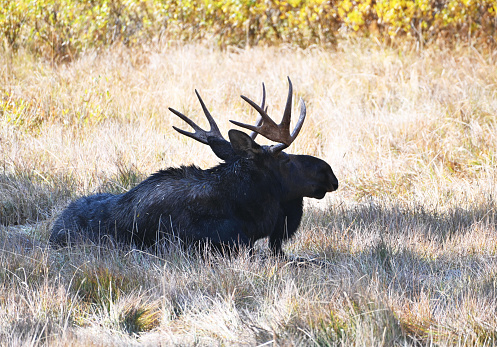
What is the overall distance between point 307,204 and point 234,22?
7110 millimetres

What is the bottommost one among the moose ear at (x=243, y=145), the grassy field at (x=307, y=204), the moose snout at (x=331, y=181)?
the grassy field at (x=307, y=204)

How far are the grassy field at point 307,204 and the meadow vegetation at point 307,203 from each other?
0.02 metres

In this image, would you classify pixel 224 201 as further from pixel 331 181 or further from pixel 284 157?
pixel 331 181

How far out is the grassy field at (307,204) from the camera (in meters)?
3.87

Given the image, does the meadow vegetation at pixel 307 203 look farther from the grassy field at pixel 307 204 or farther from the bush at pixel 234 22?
A: the bush at pixel 234 22

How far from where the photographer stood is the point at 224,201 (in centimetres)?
529

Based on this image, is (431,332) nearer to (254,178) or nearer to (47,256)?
(254,178)

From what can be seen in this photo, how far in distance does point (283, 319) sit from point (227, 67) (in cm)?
788

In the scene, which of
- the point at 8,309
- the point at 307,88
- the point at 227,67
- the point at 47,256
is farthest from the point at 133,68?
the point at 8,309

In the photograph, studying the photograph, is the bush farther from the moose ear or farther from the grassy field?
the moose ear

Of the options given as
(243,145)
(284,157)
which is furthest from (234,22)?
(243,145)

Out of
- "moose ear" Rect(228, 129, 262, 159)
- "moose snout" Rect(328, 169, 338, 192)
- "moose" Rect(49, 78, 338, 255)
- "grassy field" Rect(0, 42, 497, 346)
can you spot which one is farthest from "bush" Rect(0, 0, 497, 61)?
"moose ear" Rect(228, 129, 262, 159)

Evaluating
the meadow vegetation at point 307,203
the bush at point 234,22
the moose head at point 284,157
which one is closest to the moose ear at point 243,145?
the moose head at point 284,157

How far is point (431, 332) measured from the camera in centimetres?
362
